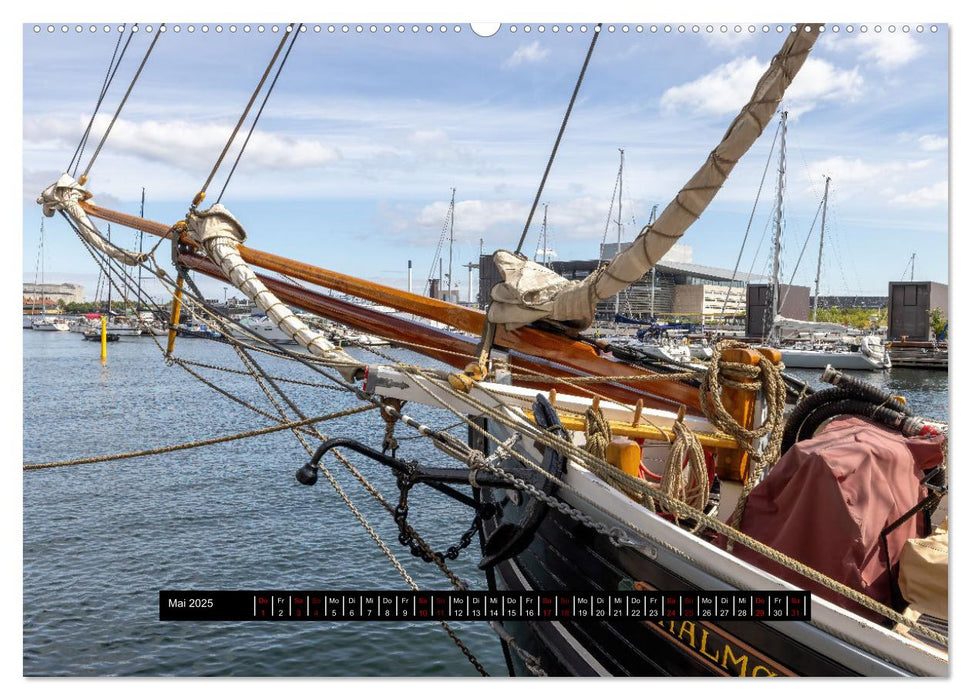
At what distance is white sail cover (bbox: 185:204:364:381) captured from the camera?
21.8 feet

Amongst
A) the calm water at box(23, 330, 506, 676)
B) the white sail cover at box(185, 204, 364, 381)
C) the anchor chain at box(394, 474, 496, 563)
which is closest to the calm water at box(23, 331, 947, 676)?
the calm water at box(23, 330, 506, 676)

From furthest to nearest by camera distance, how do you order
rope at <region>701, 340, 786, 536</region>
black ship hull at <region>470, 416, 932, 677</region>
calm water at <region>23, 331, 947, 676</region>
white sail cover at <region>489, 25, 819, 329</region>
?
1. calm water at <region>23, 331, 947, 676</region>
2. rope at <region>701, 340, 786, 536</region>
3. white sail cover at <region>489, 25, 819, 329</region>
4. black ship hull at <region>470, 416, 932, 677</region>

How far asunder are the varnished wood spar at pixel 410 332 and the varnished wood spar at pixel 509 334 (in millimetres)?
21

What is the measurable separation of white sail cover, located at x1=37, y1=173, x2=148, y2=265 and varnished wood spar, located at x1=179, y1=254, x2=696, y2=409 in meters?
1.21

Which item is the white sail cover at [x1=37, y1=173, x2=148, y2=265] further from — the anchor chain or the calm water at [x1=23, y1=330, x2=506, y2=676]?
the anchor chain

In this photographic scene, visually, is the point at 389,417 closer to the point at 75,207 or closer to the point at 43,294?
the point at 43,294

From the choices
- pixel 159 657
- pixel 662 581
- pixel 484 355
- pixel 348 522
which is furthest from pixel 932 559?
pixel 348 522

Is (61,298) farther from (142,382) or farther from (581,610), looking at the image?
(142,382)

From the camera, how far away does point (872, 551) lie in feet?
13.7

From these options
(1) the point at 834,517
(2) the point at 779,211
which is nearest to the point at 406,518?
(1) the point at 834,517

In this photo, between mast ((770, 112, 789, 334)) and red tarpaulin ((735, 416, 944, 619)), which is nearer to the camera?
red tarpaulin ((735, 416, 944, 619))

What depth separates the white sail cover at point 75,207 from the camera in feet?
A: 30.1

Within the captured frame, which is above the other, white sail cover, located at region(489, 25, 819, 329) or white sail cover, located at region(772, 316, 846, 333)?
white sail cover, located at region(489, 25, 819, 329)

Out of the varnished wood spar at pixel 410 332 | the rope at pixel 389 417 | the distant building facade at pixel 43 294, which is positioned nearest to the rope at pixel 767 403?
the varnished wood spar at pixel 410 332
